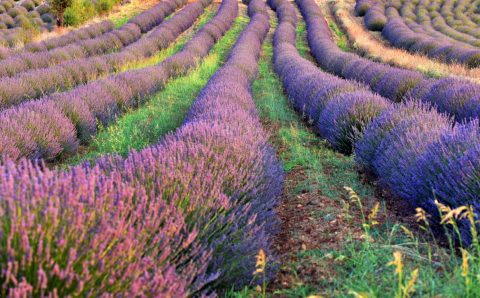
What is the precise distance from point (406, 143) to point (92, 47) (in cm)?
1154

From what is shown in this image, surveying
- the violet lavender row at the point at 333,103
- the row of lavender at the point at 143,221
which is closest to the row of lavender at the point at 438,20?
the violet lavender row at the point at 333,103

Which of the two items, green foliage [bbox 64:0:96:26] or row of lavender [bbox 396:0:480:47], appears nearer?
green foliage [bbox 64:0:96:26]

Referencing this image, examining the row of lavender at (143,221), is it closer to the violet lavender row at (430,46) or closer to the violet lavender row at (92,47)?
the violet lavender row at (92,47)

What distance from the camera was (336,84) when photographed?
6961mm

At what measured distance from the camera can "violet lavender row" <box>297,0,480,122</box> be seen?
6.00 m

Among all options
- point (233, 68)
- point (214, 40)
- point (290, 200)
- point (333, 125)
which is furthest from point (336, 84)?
point (214, 40)

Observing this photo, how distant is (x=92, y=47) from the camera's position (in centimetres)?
1370

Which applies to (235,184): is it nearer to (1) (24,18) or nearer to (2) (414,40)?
(2) (414,40)

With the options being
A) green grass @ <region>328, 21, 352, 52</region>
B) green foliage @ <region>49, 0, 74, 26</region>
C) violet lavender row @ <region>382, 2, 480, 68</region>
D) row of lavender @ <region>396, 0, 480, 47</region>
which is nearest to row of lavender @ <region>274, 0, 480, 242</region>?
violet lavender row @ <region>382, 2, 480, 68</region>

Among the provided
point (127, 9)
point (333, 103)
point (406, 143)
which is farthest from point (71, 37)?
point (406, 143)

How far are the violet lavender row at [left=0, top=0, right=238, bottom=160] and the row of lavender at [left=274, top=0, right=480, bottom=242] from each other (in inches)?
113

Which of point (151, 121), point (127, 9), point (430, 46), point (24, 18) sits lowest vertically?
point (127, 9)

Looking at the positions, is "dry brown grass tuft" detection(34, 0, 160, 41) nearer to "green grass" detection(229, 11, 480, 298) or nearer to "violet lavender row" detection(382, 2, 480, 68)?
"violet lavender row" detection(382, 2, 480, 68)

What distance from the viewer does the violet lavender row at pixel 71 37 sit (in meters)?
13.0
